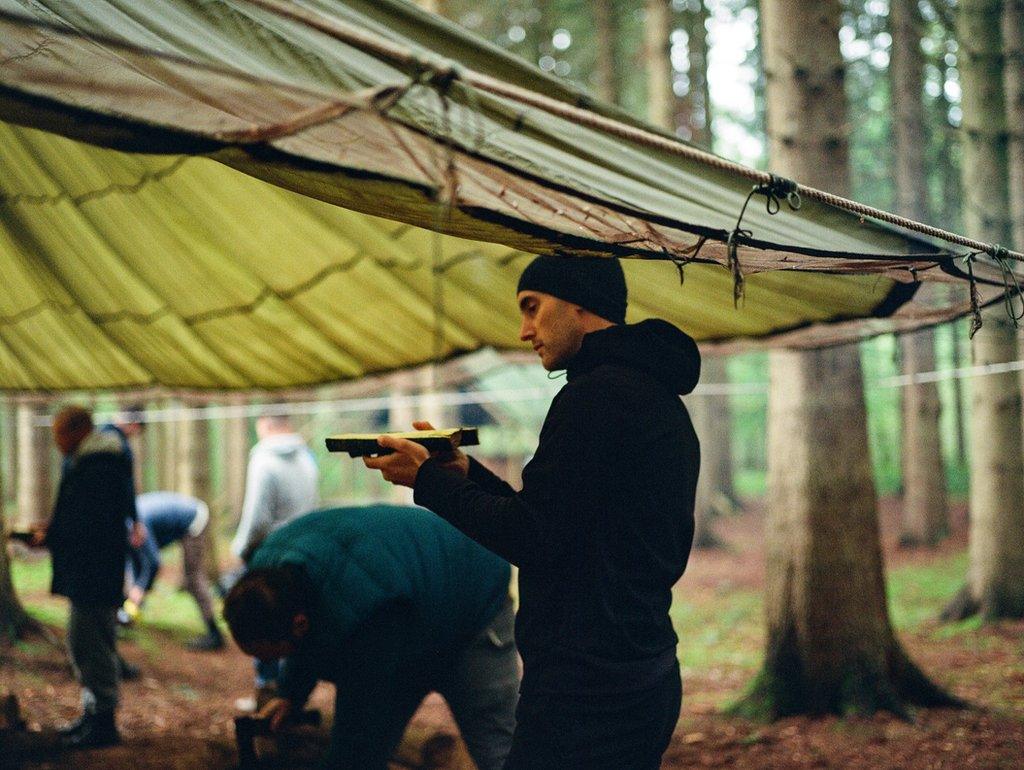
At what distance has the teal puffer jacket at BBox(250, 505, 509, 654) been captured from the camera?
2.61 metres

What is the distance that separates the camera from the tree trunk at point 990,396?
6.89m

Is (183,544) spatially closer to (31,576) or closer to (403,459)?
(31,576)

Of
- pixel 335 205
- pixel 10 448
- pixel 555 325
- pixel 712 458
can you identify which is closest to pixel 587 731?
pixel 555 325

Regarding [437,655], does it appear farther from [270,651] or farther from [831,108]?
[831,108]

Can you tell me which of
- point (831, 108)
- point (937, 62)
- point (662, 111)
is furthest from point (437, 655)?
point (937, 62)

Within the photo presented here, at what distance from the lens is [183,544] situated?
7.59m

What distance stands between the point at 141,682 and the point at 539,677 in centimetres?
510

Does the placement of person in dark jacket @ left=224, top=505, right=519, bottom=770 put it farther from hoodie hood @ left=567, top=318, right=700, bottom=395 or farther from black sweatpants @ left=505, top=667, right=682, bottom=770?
hoodie hood @ left=567, top=318, right=700, bottom=395

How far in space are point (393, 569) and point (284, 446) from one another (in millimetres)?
3652

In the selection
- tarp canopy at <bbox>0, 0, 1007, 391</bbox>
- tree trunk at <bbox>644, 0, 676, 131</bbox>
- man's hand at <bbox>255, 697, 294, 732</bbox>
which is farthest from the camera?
tree trunk at <bbox>644, 0, 676, 131</bbox>

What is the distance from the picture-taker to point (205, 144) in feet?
5.93

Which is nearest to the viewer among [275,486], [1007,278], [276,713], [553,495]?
[553,495]

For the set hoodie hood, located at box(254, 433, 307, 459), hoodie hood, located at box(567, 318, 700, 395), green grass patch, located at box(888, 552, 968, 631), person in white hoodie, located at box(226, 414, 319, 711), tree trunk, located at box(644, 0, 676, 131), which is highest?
tree trunk, located at box(644, 0, 676, 131)

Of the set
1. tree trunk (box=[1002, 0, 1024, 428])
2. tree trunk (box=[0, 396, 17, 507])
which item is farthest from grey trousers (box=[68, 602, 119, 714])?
tree trunk (box=[1002, 0, 1024, 428])
